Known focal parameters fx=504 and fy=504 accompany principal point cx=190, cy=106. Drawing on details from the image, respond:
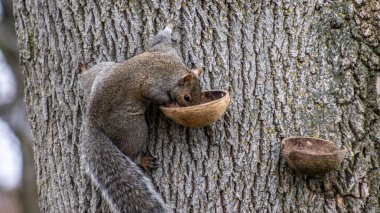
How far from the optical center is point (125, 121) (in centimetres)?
231

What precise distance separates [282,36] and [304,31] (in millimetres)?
109

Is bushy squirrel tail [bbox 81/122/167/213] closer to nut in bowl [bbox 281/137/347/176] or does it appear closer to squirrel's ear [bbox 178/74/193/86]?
squirrel's ear [bbox 178/74/193/86]

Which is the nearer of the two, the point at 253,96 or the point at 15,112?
the point at 253,96

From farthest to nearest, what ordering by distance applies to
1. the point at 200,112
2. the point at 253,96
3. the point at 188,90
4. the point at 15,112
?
1. the point at 15,112
2. the point at 188,90
3. the point at 253,96
4. the point at 200,112

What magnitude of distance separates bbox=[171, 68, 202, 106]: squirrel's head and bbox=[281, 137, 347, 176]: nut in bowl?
1.53ft

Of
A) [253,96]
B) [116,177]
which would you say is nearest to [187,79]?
[253,96]

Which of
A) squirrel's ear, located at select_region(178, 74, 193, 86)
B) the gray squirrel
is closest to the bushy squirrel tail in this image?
the gray squirrel

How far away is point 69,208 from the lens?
8.00 feet

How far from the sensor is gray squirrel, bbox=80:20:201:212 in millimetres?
2238

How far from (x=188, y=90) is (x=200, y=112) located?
379 mm

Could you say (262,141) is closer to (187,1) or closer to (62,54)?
(187,1)

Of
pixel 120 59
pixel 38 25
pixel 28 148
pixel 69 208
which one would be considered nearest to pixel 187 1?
pixel 120 59

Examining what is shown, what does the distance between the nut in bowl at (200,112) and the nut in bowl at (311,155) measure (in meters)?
0.33

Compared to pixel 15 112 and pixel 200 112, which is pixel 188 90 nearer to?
pixel 200 112
